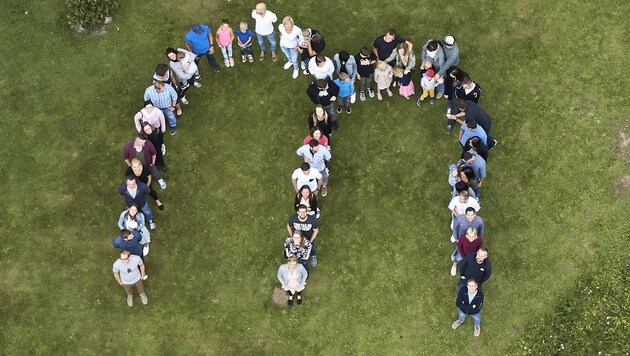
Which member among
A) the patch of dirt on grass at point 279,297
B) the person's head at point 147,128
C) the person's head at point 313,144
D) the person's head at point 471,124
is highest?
the person's head at point 471,124

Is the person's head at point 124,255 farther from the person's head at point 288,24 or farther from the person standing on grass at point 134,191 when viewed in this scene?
the person's head at point 288,24

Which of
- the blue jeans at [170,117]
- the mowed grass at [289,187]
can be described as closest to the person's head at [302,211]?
the mowed grass at [289,187]

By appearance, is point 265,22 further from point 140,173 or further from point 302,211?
point 302,211

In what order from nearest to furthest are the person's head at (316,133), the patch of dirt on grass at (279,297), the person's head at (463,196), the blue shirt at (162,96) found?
the person's head at (463,196)
the person's head at (316,133)
the patch of dirt on grass at (279,297)
the blue shirt at (162,96)

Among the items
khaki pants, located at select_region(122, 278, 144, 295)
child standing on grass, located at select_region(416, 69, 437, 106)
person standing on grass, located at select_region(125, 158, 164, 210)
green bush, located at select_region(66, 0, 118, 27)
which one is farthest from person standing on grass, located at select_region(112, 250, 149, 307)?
child standing on grass, located at select_region(416, 69, 437, 106)

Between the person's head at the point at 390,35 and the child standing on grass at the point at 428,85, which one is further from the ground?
the person's head at the point at 390,35

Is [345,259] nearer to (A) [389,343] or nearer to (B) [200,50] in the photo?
(A) [389,343]

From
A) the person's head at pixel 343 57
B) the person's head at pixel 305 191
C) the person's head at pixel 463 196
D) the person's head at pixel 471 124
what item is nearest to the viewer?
the person's head at pixel 463 196

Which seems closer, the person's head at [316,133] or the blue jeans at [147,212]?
the person's head at [316,133]
